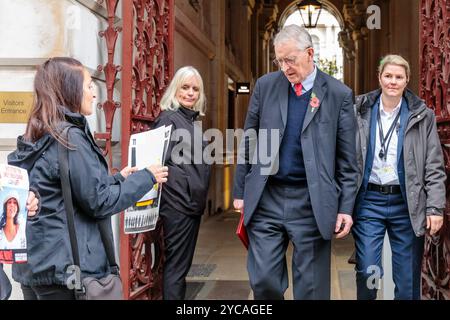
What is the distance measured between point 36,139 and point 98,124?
2.22 m

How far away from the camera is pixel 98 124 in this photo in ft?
16.3

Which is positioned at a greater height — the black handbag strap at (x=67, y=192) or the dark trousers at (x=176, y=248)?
the black handbag strap at (x=67, y=192)

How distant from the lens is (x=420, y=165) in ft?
13.9

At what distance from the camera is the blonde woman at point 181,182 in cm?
475

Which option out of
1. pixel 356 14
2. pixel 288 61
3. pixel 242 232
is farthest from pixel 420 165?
pixel 356 14

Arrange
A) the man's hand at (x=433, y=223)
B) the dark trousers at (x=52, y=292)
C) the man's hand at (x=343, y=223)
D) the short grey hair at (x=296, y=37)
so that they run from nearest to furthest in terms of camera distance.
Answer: the dark trousers at (x=52, y=292)
the short grey hair at (x=296, y=37)
the man's hand at (x=343, y=223)
the man's hand at (x=433, y=223)

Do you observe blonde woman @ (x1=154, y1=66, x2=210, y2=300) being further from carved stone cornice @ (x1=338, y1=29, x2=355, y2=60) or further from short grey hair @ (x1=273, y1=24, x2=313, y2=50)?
carved stone cornice @ (x1=338, y1=29, x2=355, y2=60)

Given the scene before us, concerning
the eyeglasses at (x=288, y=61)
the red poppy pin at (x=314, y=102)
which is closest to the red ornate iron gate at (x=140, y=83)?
the eyeglasses at (x=288, y=61)

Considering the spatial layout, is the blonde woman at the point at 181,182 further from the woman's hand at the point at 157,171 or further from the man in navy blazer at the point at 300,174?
the woman's hand at the point at 157,171

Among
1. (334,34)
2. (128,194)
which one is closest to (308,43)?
(128,194)

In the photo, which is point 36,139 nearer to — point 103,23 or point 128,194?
point 128,194

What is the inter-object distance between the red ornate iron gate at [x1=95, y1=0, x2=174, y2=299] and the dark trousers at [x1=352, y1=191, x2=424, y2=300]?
172cm

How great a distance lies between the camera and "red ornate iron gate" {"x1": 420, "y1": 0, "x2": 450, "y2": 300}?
482cm

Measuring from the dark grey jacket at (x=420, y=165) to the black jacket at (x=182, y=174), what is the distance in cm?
125
